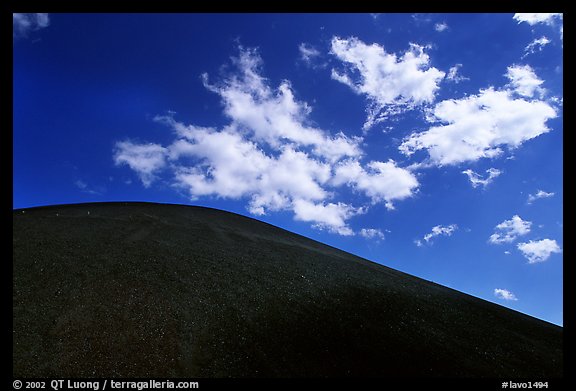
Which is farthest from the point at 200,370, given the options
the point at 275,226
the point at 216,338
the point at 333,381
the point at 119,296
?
the point at 275,226

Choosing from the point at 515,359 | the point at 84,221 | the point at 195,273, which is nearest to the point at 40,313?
the point at 195,273

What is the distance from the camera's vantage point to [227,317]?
2062cm

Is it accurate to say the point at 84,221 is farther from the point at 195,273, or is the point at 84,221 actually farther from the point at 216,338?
the point at 216,338

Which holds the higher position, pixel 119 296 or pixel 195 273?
pixel 195 273

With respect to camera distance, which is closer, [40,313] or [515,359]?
[40,313]

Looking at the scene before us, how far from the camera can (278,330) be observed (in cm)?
2002

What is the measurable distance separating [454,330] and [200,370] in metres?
16.6

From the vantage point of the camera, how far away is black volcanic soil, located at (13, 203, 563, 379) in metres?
16.9

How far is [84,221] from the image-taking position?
3231 centimetres

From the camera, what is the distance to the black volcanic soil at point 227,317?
1694cm

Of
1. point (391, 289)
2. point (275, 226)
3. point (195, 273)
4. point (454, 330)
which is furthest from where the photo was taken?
point (275, 226)
